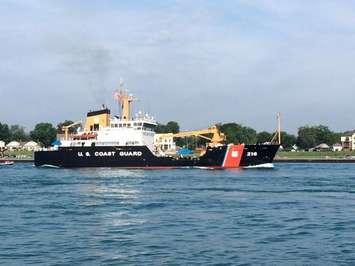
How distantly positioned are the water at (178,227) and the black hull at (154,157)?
1123 inches

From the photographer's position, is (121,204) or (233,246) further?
(121,204)

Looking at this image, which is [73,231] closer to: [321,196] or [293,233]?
[293,233]

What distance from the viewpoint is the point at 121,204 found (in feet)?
105

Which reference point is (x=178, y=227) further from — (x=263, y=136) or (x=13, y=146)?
A: (x=13, y=146)

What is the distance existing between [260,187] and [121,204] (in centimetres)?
1345

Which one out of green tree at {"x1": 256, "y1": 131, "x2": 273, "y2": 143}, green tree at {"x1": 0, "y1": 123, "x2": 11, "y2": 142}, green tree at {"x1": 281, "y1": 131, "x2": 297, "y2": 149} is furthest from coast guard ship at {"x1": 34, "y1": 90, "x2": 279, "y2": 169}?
green tree at {"x1": 0, "y1": 123, "x2": 11, "y2": 142}

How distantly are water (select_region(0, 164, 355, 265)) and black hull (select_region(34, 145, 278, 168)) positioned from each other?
2852 cm

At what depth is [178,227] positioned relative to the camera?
76.7 ft

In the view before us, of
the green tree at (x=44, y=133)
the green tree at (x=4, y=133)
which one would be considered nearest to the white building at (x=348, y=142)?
the green tree at (x=44, y=133)

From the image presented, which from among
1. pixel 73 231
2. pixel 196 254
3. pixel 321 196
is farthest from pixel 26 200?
pixel 196 254

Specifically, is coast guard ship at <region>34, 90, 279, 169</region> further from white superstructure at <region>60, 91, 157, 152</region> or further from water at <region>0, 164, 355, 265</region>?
water at <region>0, 164, 355, 265</region>

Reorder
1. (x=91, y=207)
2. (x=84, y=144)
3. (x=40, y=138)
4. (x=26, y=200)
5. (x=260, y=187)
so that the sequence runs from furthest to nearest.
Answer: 1. (x=40, y=138)
2. (x=84, y=144)
3. (x=260, y=187)
4. (x=26, y=200)
5. (x=91, y=207)

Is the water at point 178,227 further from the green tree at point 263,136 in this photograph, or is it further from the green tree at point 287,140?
the green tree at point 287,140

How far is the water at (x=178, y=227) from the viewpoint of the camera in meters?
18.2
